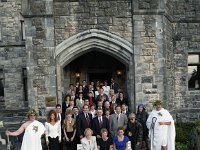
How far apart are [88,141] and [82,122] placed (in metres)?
0.73

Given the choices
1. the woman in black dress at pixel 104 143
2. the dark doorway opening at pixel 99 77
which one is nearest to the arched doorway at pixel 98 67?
the dark doorway opening at pixel 99 77

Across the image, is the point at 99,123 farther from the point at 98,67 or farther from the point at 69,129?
the point at 98,67

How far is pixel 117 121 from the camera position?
812cm

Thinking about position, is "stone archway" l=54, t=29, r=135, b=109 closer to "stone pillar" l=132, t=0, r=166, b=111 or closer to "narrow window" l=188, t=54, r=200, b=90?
"stone pillar" l=132, t=0, r=166, b=111

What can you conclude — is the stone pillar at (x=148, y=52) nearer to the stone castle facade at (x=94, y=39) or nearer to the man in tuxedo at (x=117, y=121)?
the stone castle facade at (x=94, y=39)

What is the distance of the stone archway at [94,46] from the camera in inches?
397

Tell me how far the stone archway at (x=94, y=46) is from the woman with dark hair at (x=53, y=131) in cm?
244

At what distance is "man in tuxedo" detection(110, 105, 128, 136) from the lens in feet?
26.5

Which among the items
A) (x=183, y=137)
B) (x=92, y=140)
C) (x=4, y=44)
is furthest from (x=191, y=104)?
(x=4, y=44)

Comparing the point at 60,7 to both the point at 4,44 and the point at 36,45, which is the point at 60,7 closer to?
the point at 36,45

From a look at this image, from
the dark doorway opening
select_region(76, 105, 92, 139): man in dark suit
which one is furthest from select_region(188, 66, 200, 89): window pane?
select_region(76, 105, 92, 139): man in dark suit

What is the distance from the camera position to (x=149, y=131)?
8.30 metres

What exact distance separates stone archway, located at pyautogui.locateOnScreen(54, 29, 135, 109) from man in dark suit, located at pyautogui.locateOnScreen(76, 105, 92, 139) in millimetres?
2232

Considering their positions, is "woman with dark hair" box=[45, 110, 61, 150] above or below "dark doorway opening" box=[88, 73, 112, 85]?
below
